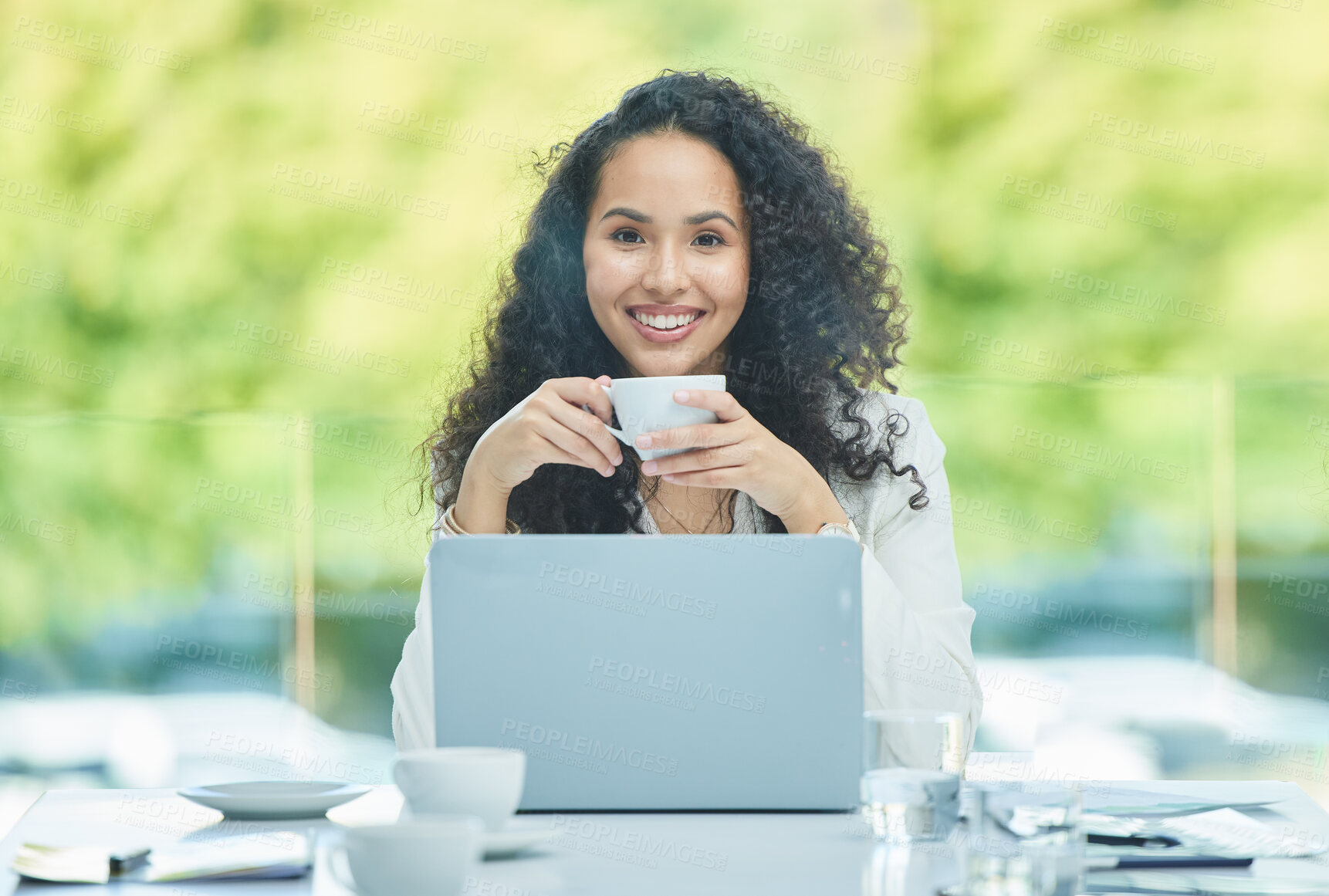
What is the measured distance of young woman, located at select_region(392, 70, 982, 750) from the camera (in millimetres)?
1818

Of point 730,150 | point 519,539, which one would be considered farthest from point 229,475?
point 519,539

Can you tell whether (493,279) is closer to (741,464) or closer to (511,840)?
(741,464)

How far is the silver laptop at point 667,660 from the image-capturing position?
3.52ft

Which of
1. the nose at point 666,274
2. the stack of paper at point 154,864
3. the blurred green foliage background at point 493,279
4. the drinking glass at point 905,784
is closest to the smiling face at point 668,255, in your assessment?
the nose at point 666,274

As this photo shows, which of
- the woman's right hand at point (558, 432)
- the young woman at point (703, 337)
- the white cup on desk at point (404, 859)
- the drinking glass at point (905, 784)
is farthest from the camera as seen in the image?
the young woman at point (703, 337)

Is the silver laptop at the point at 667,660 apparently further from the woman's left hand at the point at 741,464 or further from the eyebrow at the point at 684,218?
the eyebrow at the point at 684,218

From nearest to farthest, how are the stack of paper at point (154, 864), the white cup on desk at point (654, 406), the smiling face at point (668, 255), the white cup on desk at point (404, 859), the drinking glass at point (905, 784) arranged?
the white cup on desk at point (404, 859), the stack of paper at point (154, 864), the drinking glass at point (905, 784), the white cup on desk at point (654, 406), the smiling face at point (668, 255)

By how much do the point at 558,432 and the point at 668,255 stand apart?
446 millimetres

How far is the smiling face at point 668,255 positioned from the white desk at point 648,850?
0.91 m

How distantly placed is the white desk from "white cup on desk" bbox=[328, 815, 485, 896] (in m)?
0.07

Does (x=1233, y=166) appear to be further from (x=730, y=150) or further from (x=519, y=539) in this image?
(x=519, y=539)

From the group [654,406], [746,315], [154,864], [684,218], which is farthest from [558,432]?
[154,864]

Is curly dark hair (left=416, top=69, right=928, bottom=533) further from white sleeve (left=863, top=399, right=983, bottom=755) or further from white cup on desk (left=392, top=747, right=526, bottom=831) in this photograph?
white cup on desk (left=392, top=747, right=526, bottom=831)

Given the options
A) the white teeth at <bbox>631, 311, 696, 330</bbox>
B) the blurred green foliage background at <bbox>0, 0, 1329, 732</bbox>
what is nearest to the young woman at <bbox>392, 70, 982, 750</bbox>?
the white teeth at <bbox>631, 311, 696, 330</bbox>
